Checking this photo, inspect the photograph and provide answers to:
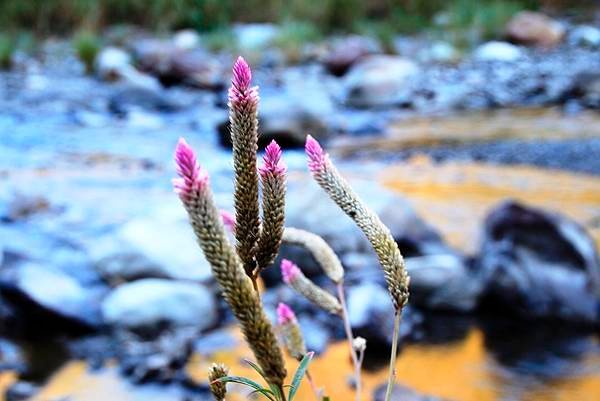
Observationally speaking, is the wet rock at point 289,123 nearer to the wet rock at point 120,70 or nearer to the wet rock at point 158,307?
the wet rock at point 120,70

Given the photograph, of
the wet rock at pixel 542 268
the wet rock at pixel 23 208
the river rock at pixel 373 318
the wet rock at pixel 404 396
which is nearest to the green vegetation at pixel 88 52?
the wet rock at pixel 23 208

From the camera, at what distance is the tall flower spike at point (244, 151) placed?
2.11 ft

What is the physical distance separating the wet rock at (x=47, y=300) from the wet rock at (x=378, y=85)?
7043 mm

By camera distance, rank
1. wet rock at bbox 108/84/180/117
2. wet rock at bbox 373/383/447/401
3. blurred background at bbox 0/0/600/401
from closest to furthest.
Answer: wet rock at bbox 373/383/447/401, blurred background at bbox 0/0/600/401, wet rock at bbox 108/84/180/117

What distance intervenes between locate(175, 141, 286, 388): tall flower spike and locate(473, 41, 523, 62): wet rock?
12.9 metres

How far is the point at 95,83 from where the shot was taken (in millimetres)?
11469

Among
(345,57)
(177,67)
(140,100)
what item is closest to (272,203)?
(140,100)

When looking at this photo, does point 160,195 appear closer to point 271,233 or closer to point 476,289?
point 476,289

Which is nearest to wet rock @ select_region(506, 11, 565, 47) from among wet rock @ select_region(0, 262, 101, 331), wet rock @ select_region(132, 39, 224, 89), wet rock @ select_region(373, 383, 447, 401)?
wet rock @ select_region(132, 39, 224, 89)

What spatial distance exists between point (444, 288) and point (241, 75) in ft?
8.77

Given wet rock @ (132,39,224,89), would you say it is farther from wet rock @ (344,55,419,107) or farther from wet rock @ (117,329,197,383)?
wet rock @ (117,329,197,383)

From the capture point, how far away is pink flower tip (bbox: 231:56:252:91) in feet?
2.04

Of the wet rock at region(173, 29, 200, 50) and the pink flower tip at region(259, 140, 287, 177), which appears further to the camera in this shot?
the wet rock at region(173, 29, 200, 50)

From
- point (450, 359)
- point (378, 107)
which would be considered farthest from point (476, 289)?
point (378, 107)
